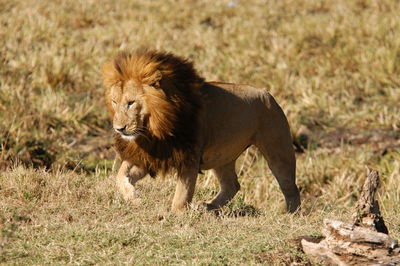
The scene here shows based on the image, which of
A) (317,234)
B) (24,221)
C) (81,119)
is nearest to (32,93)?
(81,119)

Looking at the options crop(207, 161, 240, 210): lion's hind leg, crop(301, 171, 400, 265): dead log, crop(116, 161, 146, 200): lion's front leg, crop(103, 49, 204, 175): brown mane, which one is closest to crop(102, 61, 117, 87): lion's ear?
crop(103, 49, 204, 175): brown mane

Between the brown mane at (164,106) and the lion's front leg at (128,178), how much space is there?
16cm

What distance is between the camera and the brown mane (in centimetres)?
589

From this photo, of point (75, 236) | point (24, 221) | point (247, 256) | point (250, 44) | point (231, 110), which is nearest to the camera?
point (247, 256)

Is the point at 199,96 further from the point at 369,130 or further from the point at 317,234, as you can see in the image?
the point at 369,130

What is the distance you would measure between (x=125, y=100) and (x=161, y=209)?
2.74 feet

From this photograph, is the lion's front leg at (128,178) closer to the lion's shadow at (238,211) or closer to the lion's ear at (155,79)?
the lion's shadow at (238,211)

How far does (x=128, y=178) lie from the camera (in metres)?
6.43

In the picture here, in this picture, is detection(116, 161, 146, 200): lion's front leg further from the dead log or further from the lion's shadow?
the dead log

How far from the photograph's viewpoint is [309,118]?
1152 centimetres

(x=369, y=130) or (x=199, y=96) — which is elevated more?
(x=199, y=96)

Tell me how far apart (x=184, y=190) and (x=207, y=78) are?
6811 mm

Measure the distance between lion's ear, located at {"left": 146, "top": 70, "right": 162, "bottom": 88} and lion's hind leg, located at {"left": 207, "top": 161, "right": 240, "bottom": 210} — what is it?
1.45 m

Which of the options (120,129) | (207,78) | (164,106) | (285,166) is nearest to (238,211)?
(285,166)
